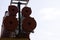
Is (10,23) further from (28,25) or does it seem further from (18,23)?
(28,25)

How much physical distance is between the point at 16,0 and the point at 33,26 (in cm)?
475

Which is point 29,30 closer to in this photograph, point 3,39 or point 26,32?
point 26,32

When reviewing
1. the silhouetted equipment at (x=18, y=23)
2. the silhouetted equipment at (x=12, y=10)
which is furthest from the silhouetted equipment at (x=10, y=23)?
the silhouetted equipment at (x=12, y=10)

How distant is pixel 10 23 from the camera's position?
2586 cm

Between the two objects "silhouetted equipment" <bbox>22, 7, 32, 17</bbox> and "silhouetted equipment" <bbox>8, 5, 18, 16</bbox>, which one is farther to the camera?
"silhouetted equipment" <bbox>22, 7, 32, 17</bbox>

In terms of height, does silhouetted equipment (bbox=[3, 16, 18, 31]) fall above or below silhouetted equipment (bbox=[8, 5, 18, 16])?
below

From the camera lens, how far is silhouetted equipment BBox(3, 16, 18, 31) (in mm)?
25703

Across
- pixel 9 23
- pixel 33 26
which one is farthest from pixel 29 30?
pixel 9 23

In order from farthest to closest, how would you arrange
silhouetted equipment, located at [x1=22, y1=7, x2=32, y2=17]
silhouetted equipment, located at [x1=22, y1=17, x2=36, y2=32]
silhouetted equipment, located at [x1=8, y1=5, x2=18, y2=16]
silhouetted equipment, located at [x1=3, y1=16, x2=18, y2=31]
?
silhouetted equipment, located at [x1=22, y1=7, x2=32, y2=17]
silhouetted equipment, located at [x1=8, y1=5, x2=18, y2=16]
silhouetted equipment, located at [x1=22, y1=17, x2=36, y2=32]
silhouetted equipment, located at [x1=3, y1=16, x2=18, y2=31]

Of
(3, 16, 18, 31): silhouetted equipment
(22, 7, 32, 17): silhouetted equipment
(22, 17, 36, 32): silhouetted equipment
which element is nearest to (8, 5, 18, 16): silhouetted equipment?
(3, 16, 18, 31): silhouetted equipment

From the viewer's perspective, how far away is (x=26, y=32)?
26.6 meters

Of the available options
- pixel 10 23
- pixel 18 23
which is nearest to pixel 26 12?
pixel 18 23

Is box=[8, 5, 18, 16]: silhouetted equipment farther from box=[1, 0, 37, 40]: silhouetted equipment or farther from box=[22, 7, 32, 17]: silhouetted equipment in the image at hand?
box=[22, 7, 32, 17]: silhouetted equipment

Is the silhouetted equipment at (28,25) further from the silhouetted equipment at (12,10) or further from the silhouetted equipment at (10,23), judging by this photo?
the silhouetted equipment at (12,10)
